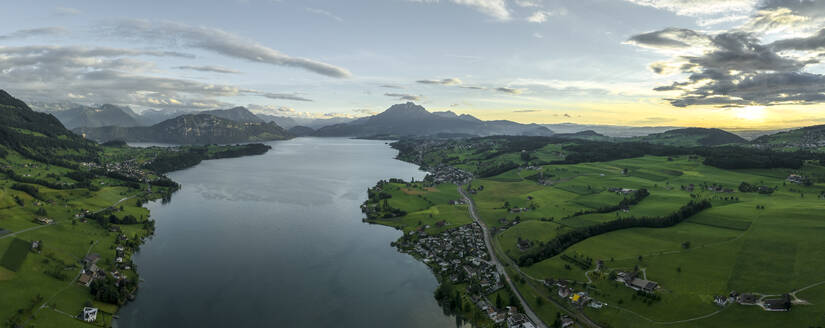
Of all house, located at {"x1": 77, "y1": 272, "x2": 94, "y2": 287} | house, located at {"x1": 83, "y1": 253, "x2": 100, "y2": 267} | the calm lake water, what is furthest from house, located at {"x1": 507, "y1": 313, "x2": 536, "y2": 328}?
house, located at {"x1": 83, "y1": 253, "x2": 100, "y2": 267}

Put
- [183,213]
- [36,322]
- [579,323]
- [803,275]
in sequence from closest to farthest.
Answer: [36,322] < [579,323] < [803,275] < [183,213]

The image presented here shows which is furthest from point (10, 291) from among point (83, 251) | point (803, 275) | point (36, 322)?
point (803, 275)

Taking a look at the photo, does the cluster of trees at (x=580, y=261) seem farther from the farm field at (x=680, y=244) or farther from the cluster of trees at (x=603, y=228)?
the cluster of trees at (x=603, y=228)

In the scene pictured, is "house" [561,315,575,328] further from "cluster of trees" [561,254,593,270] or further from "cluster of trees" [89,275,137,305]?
"cluster of trees" [89,275,137,305]

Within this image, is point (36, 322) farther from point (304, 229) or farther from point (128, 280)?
point (304, 229)

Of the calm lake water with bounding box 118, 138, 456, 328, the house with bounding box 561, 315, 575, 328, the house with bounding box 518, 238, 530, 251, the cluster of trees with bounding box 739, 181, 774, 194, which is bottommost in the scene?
the calm lake water with bounding box 118, 138, 456, 328

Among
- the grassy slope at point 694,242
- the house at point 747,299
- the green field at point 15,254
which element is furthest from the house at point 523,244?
the green field at point 15,254
